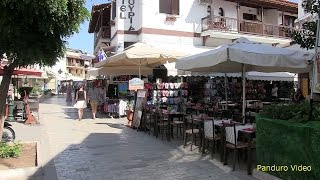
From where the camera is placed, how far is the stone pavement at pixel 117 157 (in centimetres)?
730

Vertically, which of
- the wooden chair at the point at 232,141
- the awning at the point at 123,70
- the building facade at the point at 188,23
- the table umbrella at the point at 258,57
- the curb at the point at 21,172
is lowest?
the curb at the point at 21,172

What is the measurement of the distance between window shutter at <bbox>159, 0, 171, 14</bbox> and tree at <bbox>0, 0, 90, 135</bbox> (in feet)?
52.7

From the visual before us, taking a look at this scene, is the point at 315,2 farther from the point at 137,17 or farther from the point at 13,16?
the point at 137,17

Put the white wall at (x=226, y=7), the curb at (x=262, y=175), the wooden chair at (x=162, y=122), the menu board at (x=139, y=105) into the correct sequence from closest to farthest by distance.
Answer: the curb at (x=262, y=175)
the wooden chair at (x=162, y=122)
the menu board at (x=139, y=105)
the white wall at (x=226, y=7)

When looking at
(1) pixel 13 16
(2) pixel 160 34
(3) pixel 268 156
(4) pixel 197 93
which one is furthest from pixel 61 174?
(2) pixel 160 34

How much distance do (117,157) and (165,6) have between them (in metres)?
16.9

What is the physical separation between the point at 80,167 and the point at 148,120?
5.27 meters

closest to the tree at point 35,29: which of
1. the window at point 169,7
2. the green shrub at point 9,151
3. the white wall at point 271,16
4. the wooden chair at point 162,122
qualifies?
the green shrub at point 9,151

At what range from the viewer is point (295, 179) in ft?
18.5

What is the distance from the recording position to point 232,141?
24.9ft

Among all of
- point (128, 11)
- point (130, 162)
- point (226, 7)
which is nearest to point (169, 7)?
point (128, 11)

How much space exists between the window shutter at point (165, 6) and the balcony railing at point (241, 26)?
2472 millimetres

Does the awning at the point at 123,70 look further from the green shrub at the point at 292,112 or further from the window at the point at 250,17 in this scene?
the green shrub at the point at 292,112

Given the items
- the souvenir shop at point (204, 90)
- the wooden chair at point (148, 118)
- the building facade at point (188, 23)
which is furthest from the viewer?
the building facade at point (188, 23)
